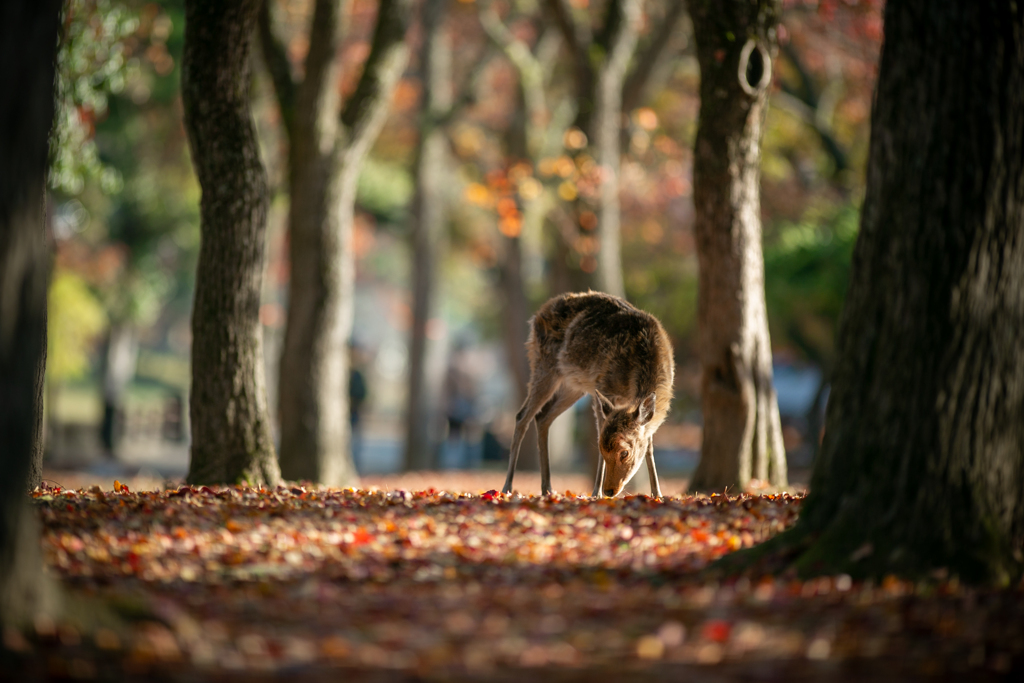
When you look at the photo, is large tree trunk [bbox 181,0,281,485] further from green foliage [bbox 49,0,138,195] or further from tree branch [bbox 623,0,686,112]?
tree branch [bbox 623,0,686,112]

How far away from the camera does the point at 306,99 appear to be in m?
11.4

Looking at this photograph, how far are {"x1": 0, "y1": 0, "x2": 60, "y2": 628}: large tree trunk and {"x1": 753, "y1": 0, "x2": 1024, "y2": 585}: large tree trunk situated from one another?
3.48m

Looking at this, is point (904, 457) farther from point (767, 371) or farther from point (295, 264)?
point (295, 264)

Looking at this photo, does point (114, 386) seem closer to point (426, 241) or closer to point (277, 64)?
point (426, 241)

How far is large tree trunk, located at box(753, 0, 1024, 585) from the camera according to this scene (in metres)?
4.69

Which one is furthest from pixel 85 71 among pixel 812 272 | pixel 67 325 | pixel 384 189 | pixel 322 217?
pixel 384 189

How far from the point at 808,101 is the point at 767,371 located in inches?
540

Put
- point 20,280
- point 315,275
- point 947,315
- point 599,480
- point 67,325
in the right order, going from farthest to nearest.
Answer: point 67,325 → point 315,275 → point 599,480 → point 947,315 → point 20,280

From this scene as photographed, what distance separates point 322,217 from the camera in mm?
11508

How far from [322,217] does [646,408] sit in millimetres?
5395

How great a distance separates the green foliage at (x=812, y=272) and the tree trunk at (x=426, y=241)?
616 cm

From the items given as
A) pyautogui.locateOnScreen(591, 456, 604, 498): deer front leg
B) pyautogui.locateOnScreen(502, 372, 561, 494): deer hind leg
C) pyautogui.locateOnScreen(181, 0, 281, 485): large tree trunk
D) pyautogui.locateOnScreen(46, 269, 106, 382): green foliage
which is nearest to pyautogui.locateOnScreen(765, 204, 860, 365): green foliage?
pyautogui.locateOnScreen(502, 372, 561, 494): deer hind leg

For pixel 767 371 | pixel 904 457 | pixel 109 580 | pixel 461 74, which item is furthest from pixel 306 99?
pixel 461 74

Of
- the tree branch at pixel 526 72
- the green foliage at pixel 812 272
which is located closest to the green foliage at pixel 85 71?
the tree branch at pixel 526 72
